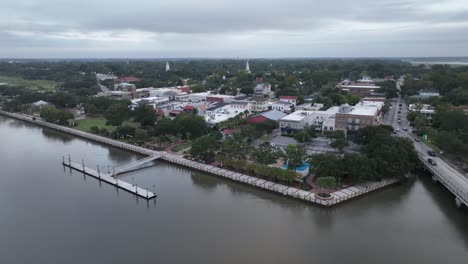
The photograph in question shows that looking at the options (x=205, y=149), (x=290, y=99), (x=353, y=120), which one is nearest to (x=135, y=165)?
(x=205, y=149)

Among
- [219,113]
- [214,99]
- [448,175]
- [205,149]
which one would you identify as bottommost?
[448,175]

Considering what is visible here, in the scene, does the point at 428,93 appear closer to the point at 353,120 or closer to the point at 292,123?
the point at 353,120

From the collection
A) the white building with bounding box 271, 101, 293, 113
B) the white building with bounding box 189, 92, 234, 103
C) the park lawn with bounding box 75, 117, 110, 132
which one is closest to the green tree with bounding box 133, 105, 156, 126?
the park lawn with bounding box 75, 117, 110, 132

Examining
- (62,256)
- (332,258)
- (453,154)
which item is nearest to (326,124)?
(453,154)

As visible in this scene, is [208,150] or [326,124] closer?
[208,150]

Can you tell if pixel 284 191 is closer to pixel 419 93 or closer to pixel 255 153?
pixel 255 153

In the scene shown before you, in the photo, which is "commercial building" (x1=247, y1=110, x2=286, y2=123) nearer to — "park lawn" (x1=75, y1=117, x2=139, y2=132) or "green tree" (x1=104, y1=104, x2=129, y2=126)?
"park lawn" (x1=75, y1=117, x2=139, y2=132)
